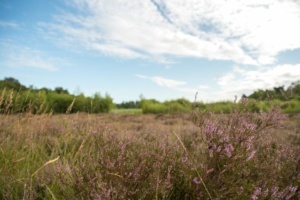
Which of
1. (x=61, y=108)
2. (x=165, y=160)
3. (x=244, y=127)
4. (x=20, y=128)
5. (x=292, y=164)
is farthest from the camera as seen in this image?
(x=61, y=108)

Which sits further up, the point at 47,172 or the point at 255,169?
the point at 255,169

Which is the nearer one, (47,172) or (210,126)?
(210,126)

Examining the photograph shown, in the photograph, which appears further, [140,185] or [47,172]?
[47,172]

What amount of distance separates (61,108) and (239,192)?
58.2ft

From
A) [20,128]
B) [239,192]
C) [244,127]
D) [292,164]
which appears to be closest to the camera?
[239,192]

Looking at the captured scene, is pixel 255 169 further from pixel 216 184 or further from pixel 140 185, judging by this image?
pixel 140 185

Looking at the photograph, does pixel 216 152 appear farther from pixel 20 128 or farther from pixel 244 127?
pixel 20 128

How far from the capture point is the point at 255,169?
2641mm

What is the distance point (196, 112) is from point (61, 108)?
17409 millimetres

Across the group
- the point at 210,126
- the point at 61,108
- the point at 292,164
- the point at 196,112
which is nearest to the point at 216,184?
the point at 210,126

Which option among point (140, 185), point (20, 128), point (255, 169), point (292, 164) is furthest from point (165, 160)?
point (20, 128)

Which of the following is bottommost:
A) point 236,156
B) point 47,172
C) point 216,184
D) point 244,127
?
point 47,172

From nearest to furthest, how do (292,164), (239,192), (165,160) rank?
(239,192), (165,160), (292,164)

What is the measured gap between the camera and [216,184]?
2076 millimetres
